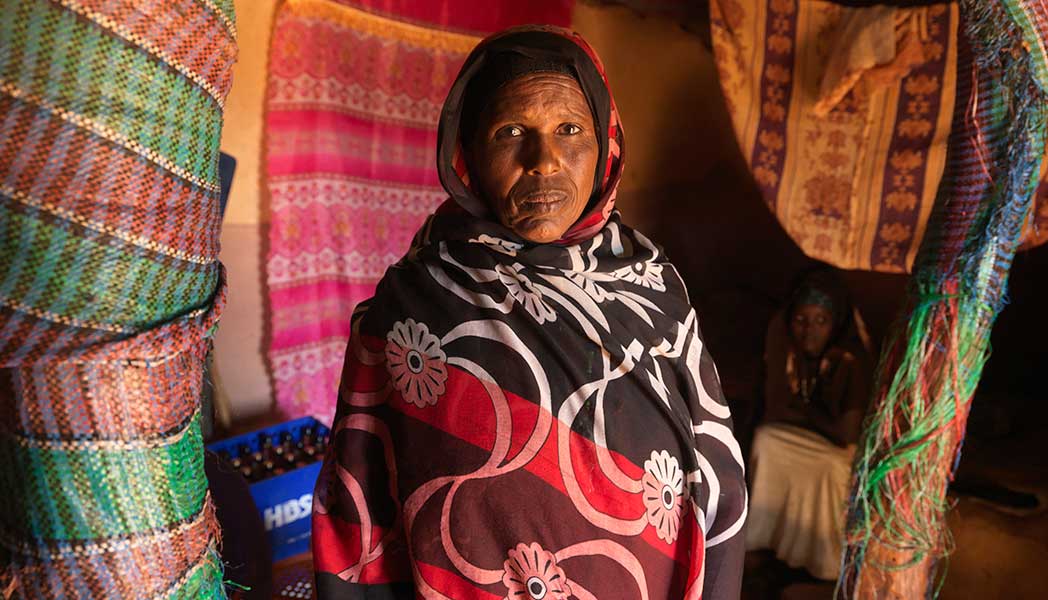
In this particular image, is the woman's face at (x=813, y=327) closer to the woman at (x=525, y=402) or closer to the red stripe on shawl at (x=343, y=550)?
the woman at (x=525, y=402)

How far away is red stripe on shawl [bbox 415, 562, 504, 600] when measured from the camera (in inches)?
36.1

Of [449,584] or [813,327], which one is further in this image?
[813,327]

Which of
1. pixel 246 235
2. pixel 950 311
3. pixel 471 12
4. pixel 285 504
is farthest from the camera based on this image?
pixel 471 12

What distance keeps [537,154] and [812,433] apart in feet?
7.83

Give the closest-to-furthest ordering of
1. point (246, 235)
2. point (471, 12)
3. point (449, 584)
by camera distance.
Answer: point (449, 584) < point (246, 235) < point (471, 12)

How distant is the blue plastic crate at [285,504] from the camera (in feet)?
6.08

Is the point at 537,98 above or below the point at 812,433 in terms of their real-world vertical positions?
above

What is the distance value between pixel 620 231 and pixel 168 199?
0.82m

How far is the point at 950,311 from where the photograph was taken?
1.39 m

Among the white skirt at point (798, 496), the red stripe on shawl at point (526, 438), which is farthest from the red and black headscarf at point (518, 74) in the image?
the white skirt at point (798, 496)

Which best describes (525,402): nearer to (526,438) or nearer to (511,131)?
(526,438)

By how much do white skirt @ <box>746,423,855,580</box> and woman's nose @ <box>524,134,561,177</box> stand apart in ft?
7.32

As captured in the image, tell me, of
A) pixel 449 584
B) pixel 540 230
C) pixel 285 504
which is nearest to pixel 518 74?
pixel 540 230

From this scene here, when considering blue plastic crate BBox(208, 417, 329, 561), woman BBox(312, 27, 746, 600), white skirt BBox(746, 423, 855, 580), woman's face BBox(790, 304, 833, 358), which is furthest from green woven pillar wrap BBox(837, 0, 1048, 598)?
blue plastic crate BBox(208, 417, 329, 561)
